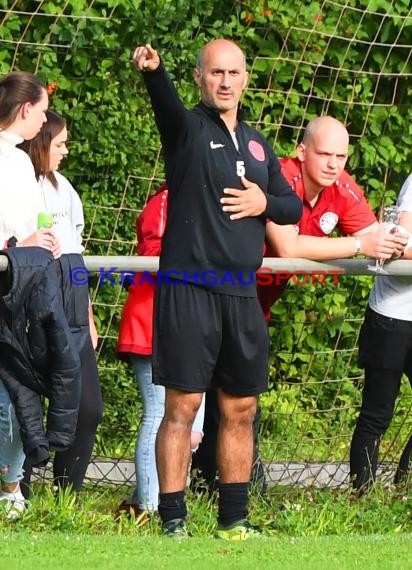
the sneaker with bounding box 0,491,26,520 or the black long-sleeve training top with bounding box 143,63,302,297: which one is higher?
the black long-sleeve training top with bounding box 143,63,302,297

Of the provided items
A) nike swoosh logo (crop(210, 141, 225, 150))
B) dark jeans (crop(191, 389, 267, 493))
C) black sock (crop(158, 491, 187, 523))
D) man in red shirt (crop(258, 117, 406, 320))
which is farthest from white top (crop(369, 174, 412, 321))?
black sock (crop(158, 491, 187, 523))

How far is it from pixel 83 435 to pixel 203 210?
4.16 feet

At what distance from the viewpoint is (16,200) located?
5.88 metres

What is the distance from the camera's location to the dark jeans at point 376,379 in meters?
6.64

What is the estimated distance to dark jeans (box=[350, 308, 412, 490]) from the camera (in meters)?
6.64

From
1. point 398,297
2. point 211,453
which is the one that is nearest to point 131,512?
point 211,453

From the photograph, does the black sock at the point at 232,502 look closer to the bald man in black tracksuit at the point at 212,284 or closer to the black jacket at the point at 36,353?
the bald man in black tracksuit at the point at 212,284

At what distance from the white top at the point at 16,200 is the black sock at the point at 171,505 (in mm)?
1258

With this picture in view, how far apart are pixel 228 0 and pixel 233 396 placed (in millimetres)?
3482

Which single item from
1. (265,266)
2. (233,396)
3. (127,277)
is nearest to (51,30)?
(127,277)

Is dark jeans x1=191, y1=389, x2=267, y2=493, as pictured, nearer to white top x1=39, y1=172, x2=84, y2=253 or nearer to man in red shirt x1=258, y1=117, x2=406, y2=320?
man in red shirt x1=258, y1=117, x2=406, y2=320

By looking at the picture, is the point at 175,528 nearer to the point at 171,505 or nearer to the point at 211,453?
the point at 171,505

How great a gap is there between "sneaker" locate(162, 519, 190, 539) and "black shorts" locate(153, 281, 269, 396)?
0.55m

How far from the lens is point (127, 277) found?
21.7ft
